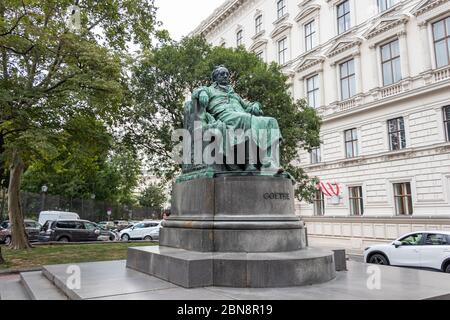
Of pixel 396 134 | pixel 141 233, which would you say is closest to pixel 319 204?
pixel 396 134

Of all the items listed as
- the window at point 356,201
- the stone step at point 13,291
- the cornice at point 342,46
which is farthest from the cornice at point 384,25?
the stone step at point 13,291

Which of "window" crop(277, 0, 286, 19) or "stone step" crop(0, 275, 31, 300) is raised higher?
"window" crop(277, 0, 286, 19)

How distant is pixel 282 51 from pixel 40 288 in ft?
100

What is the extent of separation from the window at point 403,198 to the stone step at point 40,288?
20.4m

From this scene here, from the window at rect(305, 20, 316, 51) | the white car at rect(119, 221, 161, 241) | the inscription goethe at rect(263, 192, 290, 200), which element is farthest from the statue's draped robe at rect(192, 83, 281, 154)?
the white car at rect(119, 221, 161, 241)

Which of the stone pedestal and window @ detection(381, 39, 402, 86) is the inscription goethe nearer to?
the stone pedestal

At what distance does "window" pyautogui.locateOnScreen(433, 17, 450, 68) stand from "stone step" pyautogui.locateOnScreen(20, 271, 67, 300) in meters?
21.7

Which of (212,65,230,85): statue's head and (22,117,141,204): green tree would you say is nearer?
(212,65,230,85): statue's head

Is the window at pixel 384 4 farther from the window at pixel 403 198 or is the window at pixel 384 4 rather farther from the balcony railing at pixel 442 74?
the window at pixel 403 198

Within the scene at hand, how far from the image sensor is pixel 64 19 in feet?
51.4

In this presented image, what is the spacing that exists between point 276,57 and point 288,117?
15.8 meters

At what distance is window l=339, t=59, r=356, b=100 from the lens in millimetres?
27125

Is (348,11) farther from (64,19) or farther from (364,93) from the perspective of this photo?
(64,19)

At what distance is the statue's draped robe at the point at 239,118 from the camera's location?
25.3 ft
